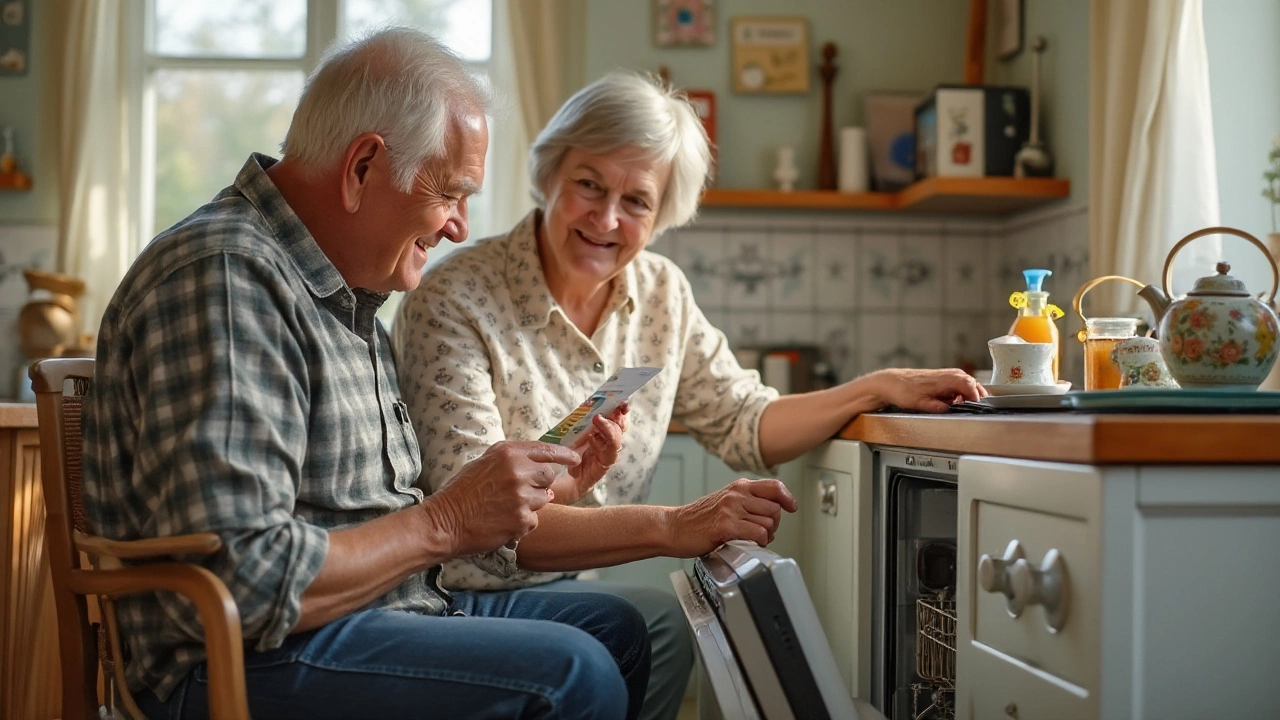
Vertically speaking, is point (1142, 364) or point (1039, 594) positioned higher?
point (1142, 364)

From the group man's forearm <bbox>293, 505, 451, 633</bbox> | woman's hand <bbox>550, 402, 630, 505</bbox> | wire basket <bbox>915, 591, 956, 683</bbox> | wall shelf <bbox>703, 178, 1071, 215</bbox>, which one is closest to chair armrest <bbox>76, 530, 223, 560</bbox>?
man's forearm <bbox>293, 505, 451, 633</bbox>

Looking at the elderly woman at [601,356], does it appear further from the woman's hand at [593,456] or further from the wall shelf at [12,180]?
the wall shelf at [12,180]

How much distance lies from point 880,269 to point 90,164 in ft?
7.93

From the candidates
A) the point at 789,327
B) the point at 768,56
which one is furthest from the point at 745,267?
the point at 768,56

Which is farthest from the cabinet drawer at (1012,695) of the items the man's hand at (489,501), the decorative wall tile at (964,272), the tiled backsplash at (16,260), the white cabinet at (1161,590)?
the tiled backsplash at (16,260)

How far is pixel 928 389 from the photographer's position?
67.9 inches

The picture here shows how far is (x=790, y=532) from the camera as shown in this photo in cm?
226

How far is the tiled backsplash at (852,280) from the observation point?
11.5ft

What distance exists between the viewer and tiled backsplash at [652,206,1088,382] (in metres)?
3.52

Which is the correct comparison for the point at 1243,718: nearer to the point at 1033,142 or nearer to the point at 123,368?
the point at 123,368

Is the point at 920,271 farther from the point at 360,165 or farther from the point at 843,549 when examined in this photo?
the point at 360,165

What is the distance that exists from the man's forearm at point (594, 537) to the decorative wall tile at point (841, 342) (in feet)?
6.77

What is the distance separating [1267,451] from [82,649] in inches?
45.9

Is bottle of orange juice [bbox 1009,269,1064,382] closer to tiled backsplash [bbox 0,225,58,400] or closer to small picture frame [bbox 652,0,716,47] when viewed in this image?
small picture frame [bbox 652,0,716,47]
